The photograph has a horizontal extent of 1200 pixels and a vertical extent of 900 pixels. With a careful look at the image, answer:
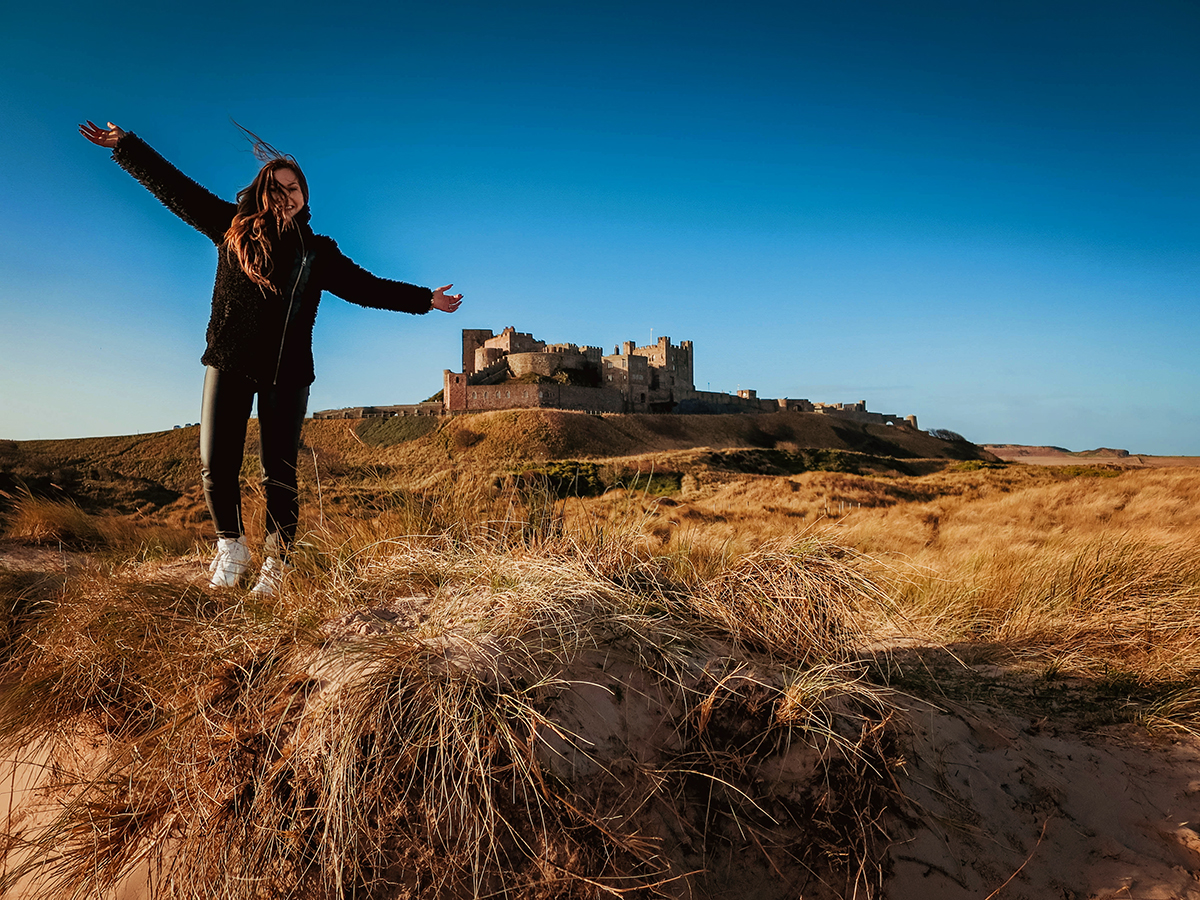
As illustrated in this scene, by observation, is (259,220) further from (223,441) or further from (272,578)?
(272,578)

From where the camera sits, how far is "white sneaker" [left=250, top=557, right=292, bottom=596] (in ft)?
8.59

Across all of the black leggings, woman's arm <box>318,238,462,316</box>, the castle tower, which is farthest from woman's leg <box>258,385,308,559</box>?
the castle tower

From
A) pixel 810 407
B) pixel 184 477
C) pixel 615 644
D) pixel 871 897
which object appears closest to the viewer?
pixel 871 897

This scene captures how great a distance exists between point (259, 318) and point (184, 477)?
27.8 meters

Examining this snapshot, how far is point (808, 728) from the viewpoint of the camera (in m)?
1.99

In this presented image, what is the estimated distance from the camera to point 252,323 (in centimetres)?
326

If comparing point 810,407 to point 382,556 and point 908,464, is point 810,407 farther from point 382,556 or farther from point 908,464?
point 382,556

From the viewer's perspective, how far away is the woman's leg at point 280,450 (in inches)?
134

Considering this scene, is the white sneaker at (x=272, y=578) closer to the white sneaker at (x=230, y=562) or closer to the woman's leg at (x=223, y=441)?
the white sneaker at (x=230, y=562)

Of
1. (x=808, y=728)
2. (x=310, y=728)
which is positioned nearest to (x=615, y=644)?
(x=808, y=728)

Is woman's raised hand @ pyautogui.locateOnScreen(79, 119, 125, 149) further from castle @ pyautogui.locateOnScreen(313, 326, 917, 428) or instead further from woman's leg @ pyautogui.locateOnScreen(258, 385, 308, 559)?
castle @ pyautogui.locateOnScreen(313, 326, 917, 428)

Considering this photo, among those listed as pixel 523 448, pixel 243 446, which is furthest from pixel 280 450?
pixel 523 448

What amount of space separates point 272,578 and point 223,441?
3.36 feet

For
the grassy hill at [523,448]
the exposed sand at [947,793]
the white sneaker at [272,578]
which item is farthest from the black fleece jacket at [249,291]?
the grassy hill at [523,448]
